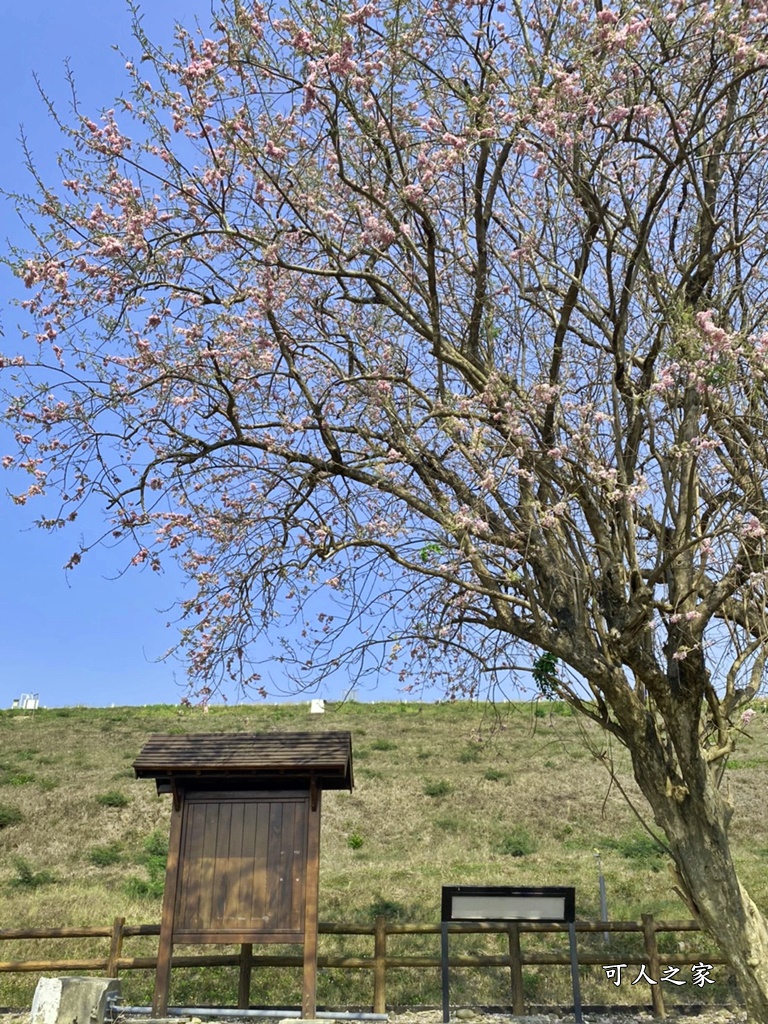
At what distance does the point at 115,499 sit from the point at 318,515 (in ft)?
7.17

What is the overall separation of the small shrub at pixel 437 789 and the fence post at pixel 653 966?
528 inches

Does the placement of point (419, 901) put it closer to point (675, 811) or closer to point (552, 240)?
point (675, 811)

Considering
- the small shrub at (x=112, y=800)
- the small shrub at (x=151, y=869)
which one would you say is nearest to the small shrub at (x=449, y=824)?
the small shrub at (x=151, y=869)

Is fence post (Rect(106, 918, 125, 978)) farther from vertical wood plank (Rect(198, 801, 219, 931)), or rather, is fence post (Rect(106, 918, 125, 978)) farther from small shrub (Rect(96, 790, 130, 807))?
small shrub (Rect(96, 790, 130, 807))

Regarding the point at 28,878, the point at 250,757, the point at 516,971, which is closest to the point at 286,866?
the point at 250,757

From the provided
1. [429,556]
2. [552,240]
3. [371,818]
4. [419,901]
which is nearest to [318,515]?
[429,556]

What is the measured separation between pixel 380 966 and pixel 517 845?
10.6m

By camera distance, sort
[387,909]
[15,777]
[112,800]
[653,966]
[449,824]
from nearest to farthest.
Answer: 1. [653,966]
2. [387,909]
3. [449,824]
4. [112,800]
5. [15,777]

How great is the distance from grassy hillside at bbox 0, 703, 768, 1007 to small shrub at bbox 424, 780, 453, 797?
0.21 ft

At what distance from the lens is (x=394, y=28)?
7660 mm

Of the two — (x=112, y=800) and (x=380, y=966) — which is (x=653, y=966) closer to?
(x=380, y=966)

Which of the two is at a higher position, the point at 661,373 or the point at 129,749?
the point at 129,749

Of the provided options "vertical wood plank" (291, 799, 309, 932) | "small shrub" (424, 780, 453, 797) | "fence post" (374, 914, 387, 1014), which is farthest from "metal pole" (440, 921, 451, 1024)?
"small shrub" (424, 780, 453, 797)

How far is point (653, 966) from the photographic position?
10086 millimetres
